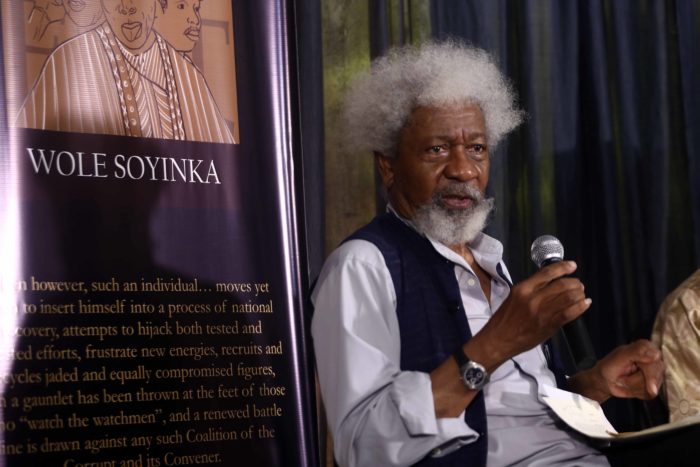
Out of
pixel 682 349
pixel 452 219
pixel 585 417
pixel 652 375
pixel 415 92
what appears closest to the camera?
pixel 585 417

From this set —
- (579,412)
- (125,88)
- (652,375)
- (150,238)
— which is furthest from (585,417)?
(125,88)

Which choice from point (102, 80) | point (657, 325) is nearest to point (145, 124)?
point (102, 80)

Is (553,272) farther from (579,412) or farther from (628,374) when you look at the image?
(628,374)

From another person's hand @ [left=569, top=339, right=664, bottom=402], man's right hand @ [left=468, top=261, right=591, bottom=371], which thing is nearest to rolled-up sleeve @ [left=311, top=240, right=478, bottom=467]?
man's right hand @ [left=468, top=261, right=591, bottom=371]

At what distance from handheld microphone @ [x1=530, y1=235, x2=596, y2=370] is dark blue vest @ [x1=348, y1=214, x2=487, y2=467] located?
244mm

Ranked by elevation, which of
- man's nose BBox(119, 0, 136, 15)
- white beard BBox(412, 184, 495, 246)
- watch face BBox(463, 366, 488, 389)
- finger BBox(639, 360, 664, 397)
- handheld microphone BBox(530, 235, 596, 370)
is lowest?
finger BBox(639, 360, 664, 397)

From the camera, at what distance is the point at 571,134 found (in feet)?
12.1

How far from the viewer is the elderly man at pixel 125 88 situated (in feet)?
7.99

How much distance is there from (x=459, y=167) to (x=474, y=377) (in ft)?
2.31

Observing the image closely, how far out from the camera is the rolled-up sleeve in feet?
6.46

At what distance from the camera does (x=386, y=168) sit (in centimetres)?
263

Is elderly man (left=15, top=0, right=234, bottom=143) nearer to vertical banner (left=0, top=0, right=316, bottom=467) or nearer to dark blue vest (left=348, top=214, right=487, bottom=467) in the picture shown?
vertical banner (left=0, top=0, right=316, bottom=467)

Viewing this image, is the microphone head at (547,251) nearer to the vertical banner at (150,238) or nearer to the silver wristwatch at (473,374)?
the silver wristwatch at (473,374)

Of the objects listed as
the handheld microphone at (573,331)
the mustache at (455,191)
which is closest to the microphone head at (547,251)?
the handheld microphone at (573,331)
